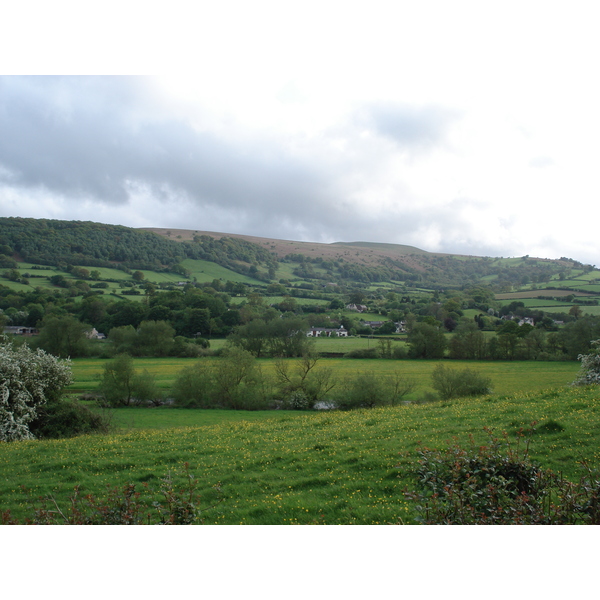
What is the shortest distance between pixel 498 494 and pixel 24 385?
20.4 meters

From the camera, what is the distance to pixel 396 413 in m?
15.8

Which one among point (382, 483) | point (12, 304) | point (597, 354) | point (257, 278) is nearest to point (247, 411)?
point (597, 354)

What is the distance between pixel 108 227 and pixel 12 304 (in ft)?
271

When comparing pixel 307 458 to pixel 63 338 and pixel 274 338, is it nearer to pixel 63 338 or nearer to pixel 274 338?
pixel 274 338

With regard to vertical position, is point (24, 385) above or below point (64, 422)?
above

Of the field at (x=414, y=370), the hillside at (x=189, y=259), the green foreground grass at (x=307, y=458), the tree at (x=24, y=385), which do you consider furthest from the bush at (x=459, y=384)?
the hillside at (x=189, y=259)

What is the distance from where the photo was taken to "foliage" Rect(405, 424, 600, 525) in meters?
4.22

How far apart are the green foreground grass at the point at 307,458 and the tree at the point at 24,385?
322 centimetres

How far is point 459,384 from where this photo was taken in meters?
29.2

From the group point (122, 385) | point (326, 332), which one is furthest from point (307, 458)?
point (326, 332)

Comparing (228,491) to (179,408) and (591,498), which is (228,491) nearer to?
(591,498)

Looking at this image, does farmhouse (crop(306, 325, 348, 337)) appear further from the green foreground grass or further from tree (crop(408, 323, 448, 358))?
the green foreground grass

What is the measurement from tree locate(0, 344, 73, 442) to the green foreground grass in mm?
3215

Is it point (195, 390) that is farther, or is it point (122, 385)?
point (195, 390)
